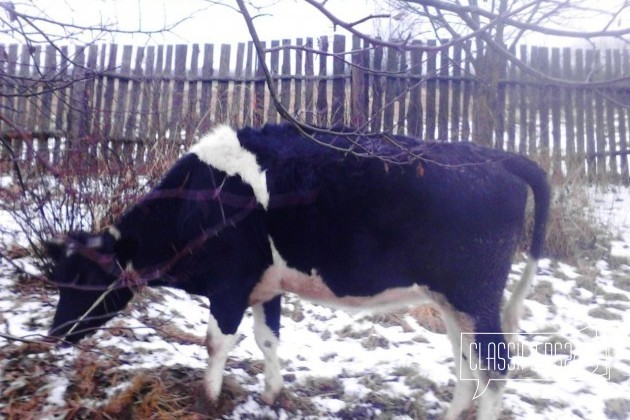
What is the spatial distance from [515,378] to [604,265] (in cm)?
310

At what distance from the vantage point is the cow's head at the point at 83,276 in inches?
159

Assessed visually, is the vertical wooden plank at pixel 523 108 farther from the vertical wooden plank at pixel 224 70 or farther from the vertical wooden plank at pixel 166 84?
the vertical wooden plank at pixel 166 84

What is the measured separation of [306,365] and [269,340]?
66cm

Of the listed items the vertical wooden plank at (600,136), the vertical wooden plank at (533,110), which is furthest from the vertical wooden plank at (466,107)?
the vertical wooden plank at (600,136)

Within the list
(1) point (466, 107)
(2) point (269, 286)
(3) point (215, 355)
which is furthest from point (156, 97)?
(1) point (466, 107)

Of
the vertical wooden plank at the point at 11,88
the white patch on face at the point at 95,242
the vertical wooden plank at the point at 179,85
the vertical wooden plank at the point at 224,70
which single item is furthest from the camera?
the vertical wooden plank at the point at 224,70

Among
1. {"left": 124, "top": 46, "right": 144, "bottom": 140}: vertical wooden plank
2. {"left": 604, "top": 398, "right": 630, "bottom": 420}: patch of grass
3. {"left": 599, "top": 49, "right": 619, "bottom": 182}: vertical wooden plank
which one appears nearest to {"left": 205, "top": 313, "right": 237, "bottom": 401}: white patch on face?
{"left": 604, "top": 398, "right": 630, "bottom": 420}: patch of grass

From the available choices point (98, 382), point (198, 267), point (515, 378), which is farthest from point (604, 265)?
point (98, 382)

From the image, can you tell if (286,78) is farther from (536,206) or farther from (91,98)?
(536,206)

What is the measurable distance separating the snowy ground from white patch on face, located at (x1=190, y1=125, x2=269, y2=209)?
3.64ft

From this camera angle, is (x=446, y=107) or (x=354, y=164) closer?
(x=354, y=164)

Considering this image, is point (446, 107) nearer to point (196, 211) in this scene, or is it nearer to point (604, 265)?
point (604, 265)

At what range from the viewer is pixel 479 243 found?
Answer: 12.4ft

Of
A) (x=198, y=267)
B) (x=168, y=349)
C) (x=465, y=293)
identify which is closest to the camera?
(x=465, y=293)
